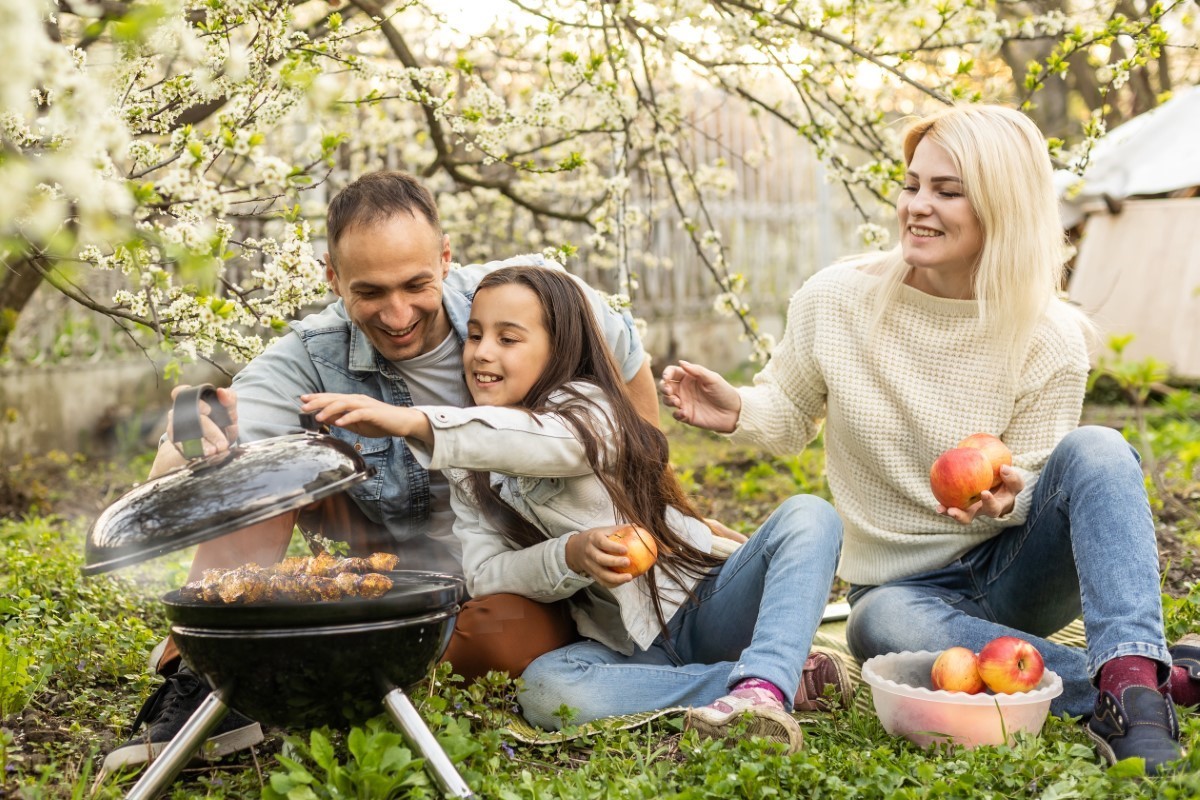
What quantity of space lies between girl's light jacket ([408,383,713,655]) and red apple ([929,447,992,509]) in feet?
1.88

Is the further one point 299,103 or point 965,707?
point 299,103

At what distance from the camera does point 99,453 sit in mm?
7215

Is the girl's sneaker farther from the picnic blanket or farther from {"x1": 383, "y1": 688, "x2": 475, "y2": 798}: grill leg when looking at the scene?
{"x1": 383, "y1": 688, "x2": 475, "y2": 798}: grill leg

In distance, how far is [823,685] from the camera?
2.83 meters

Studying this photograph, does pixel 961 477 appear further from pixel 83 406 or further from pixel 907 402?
pixel 83 406

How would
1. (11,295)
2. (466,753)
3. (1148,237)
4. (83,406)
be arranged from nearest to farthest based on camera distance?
(466,753) < (11,295) < (83,406) < (1148,237)

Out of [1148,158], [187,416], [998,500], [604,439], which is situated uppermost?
[1148,158]

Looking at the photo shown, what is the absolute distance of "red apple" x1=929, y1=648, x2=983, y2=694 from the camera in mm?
2547

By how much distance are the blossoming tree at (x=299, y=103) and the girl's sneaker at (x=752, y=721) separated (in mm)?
1210

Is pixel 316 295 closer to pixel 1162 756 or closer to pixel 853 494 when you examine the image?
pixel 853 494

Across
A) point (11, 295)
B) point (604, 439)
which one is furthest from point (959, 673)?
point (11, 295)

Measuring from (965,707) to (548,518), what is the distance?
3.16ft

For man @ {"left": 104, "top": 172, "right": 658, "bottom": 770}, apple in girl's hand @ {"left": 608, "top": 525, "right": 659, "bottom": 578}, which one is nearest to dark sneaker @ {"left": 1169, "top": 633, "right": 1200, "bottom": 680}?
apple in girl's hand @ {"left": 608, "top": 525, "right": 659, "bottom": 578}

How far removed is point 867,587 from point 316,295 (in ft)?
5.32
